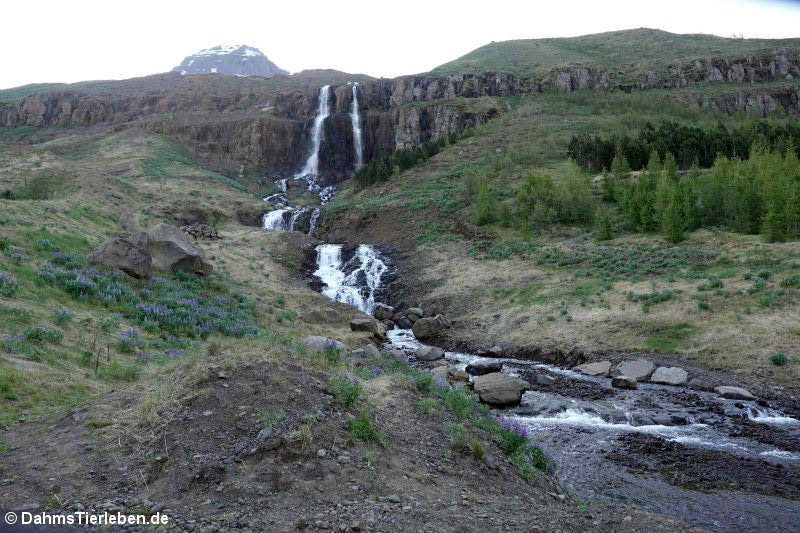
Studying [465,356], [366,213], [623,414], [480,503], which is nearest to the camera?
[480,503]

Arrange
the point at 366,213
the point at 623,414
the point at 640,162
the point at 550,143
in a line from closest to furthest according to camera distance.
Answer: the point at 623,414
the point at 366,213
the point at 640,162
the point at 550,143

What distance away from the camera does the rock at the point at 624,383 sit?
662 inches

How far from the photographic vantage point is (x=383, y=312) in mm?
29266

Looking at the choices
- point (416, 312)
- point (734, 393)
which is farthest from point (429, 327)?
point (734, 393)

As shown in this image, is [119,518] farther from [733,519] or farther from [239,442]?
[733,519]

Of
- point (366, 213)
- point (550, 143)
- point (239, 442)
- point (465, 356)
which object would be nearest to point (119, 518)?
point (239, 442)

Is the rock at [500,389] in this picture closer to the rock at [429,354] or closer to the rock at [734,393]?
the rock at [429,354]

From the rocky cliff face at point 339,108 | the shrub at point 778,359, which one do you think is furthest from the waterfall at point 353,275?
the rocky cliff face at point 339,108

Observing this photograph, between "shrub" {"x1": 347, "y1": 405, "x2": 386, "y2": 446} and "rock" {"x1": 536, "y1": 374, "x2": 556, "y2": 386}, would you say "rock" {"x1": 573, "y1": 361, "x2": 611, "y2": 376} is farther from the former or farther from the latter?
"shrub" {"x1": 347, "y1": 405, "x2": 386, "y2": 446}

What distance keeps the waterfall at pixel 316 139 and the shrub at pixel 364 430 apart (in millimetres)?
70414

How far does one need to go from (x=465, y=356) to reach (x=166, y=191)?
43.0 m

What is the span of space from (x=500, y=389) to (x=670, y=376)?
245 inches

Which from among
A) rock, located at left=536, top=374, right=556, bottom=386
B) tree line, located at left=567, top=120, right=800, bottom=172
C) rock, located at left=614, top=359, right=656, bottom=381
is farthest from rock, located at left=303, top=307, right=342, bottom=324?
tree line, located at left=567, top=120, right=800, bottom=172

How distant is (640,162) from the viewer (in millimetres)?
51906
